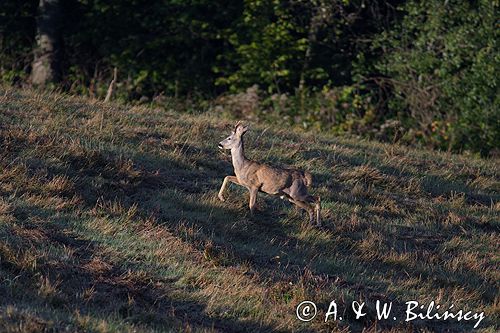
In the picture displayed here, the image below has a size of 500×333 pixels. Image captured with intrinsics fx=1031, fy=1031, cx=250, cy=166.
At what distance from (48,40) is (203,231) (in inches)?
555

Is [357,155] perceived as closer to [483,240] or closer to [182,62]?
[483,240]

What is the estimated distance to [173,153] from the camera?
14367 mm

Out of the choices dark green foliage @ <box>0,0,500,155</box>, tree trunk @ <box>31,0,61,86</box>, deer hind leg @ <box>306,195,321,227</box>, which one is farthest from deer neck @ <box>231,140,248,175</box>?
tree trunk @ <box>31,0,61,86</box>

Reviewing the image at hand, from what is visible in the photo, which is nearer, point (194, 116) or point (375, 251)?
point (375, 251)

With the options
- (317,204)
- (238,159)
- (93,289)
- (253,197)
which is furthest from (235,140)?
(93,289)

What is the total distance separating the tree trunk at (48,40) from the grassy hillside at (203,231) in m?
7.42

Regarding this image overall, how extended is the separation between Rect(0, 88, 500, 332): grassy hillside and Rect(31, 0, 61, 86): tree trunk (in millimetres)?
7425

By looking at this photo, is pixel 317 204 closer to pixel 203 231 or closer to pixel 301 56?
pixel 203 231

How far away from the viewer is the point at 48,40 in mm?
24453

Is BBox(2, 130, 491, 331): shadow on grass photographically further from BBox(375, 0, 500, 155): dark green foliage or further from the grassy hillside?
BBox(375, 0, 500, 155): dark green foliage

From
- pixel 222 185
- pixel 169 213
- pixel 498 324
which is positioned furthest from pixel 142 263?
pixel 498 324

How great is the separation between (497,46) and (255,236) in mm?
13289

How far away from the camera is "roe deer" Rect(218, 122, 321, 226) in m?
12.3

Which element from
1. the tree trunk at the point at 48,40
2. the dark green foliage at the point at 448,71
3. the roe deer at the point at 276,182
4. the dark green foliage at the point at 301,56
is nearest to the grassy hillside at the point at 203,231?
the roe deer at the point at 276,182
